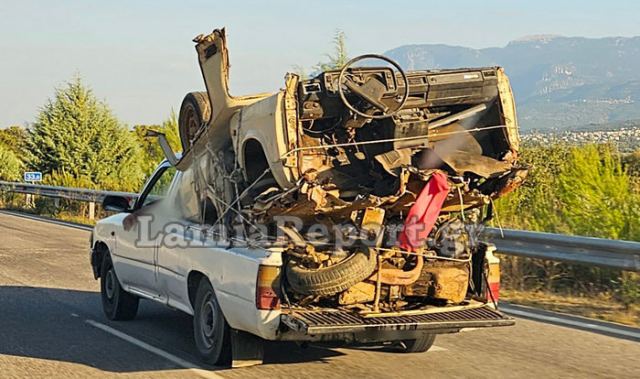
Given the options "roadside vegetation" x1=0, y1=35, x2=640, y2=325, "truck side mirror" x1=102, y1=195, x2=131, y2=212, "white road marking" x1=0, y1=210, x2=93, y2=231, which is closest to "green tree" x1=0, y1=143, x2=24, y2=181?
"white road marking" x1=0, y1=210, x2=93, y2=231

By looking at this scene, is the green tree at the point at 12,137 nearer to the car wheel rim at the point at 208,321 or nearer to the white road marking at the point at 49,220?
the white road marking at the point at 49,220

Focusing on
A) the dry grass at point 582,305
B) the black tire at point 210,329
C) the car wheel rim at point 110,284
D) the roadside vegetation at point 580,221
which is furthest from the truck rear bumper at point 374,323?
the car wheel rim at point 110,284

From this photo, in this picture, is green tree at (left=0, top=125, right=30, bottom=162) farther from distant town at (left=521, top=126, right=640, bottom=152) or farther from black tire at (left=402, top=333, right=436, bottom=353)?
black tire at (left=402, top=333, right=436, bottom=353)

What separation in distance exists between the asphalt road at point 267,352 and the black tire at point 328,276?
2.90ft

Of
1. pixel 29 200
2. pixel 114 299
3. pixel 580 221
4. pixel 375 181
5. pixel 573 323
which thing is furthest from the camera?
pixel 29 200

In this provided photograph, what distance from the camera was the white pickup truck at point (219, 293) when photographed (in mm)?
7156

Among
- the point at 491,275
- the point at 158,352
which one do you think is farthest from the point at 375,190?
the point at 158,352

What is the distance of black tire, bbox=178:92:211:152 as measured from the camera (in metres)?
8.94

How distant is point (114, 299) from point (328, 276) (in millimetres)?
4149

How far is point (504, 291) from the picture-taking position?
1250cm

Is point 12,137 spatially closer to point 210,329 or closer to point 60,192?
point 60,192

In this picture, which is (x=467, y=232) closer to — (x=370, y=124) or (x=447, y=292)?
(x=447, y=292)

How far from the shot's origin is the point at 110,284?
10.8 meters

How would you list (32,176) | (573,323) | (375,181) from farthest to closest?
(32,176)
(573,323)
(375,181)
